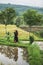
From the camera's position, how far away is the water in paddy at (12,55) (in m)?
8.87

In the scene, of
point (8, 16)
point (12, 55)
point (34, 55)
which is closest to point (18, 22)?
point (8, 16)

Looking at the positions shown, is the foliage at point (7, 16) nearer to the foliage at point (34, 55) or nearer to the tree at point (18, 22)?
the tree at point (18, 22)

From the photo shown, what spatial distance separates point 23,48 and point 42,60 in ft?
2.44

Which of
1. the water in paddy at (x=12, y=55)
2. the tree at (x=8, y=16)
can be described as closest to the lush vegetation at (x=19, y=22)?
the tree at (x=8, y=16)

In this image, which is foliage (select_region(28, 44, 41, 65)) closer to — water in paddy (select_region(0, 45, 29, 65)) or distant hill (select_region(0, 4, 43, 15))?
water in paddy (select_region(0, 45, 29, 65))

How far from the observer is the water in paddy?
8.87 metres

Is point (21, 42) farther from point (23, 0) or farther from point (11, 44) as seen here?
point (23, 0)

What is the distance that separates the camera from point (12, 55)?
8961 millimetres

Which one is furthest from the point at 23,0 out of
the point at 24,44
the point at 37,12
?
the point at 24,44

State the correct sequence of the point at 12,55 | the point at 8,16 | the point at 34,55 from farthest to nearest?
the point at 12,55, the point at 8,16, the point at 34,55

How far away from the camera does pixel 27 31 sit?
8.84 m

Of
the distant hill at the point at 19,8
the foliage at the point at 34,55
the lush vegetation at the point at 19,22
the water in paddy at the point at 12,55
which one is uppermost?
the distant hill at the point at 19,8

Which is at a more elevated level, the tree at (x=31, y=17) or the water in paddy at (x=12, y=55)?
the tree at (x=31, y=17)

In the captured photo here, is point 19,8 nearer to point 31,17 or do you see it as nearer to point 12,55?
point 31,17
